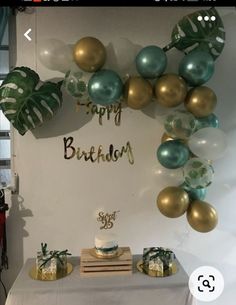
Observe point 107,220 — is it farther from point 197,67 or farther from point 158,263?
point 197,67

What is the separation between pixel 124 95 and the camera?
5.58ft

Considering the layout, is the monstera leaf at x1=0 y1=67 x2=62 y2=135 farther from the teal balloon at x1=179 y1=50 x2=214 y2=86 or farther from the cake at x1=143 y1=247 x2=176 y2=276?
the cake at x1=143 y1=247 x2=176 y2=276

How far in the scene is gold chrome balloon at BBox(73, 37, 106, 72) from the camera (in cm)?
163

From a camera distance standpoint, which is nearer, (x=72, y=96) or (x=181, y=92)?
(x=181, y=92)

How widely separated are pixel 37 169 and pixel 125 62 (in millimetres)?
754

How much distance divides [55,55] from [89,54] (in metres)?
0.21

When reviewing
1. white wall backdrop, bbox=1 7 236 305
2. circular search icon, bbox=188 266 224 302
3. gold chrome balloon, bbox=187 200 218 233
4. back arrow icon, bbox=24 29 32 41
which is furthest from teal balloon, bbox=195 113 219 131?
back arrow icon, bbox=24 29 32 41

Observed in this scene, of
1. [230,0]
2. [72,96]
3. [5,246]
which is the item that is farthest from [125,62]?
[5,246]

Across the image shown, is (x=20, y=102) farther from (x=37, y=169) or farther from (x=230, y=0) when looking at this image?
(x=230, y=0)

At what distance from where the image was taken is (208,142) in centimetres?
164

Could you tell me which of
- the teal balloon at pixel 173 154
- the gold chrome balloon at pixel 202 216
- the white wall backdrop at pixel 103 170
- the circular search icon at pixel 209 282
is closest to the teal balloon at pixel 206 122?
the teal balloon at pixel 173 154

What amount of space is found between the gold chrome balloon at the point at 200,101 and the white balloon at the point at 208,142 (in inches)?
3.5

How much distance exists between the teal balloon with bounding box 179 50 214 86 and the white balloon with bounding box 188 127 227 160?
0.83ft

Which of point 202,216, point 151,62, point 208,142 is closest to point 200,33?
point 151,62
